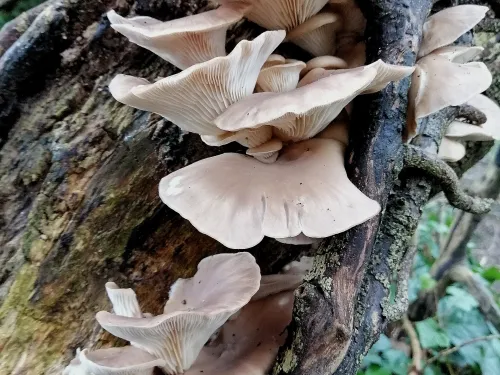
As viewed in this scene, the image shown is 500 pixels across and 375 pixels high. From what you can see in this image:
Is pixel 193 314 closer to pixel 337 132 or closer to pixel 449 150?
pixel 337 132

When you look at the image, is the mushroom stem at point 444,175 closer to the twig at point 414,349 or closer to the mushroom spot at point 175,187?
the mushroom spot at point 175,187

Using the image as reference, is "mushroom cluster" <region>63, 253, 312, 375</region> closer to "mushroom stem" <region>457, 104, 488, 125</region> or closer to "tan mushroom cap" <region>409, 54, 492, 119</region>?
"tan mushroom cap" <region>409, 54, 492, 119</region>

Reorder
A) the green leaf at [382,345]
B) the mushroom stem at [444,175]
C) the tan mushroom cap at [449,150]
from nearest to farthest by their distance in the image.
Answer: the mushroom stem at [444,175], the tan mushroom cap at [449,150], the green leaf at [382,345]

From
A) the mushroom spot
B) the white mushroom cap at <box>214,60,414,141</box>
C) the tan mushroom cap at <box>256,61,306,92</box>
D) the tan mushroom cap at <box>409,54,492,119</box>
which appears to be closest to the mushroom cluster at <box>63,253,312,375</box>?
the mushroom spot

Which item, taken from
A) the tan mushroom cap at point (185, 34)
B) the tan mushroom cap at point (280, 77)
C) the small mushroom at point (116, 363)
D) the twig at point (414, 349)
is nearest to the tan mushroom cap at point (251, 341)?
the small mushroom at point (116, 363)

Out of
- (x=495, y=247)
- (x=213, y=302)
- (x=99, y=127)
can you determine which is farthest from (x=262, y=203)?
(x=495, y=247)

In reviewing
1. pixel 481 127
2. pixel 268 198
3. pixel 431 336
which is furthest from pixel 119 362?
pixel 431 336
